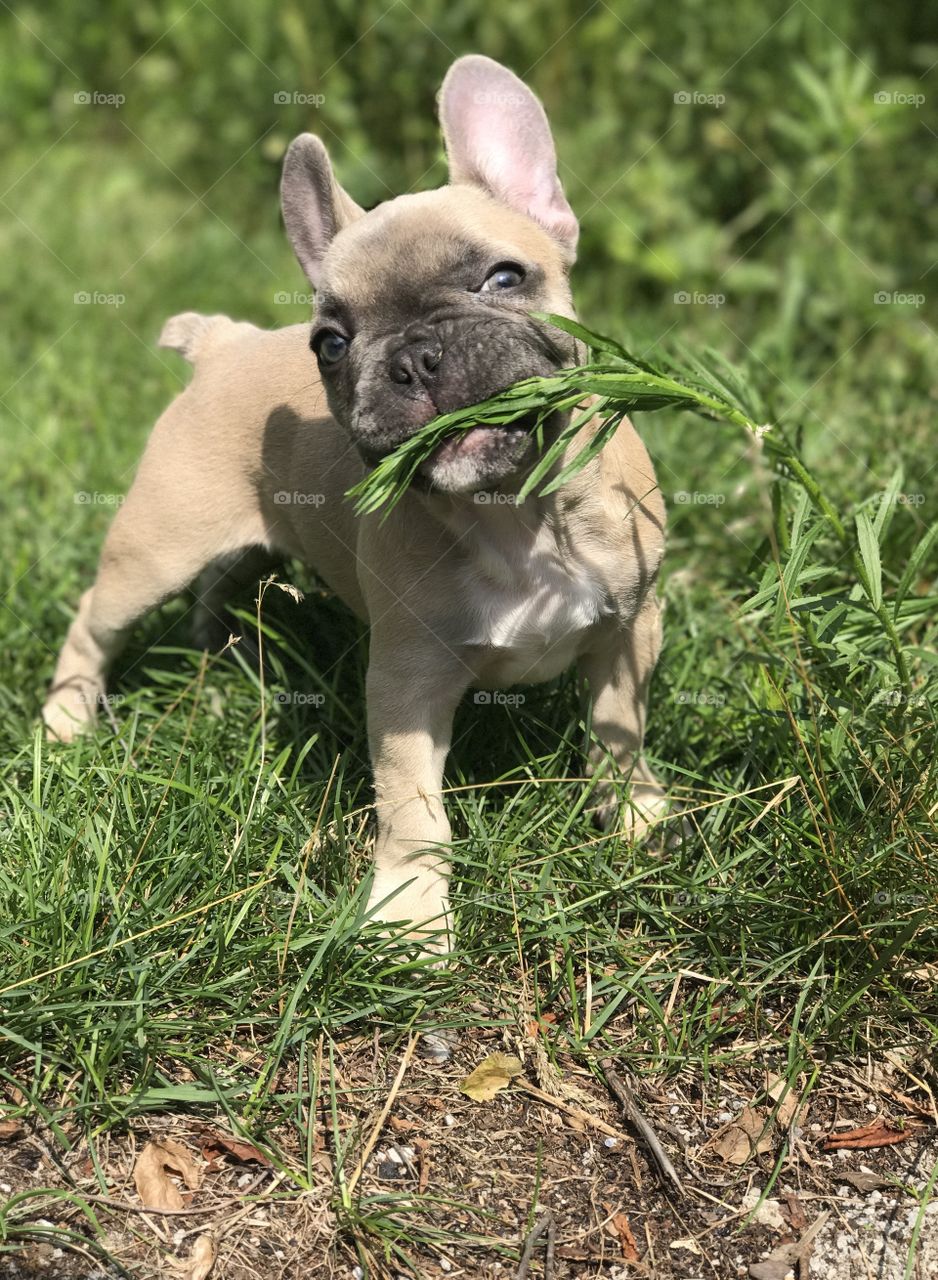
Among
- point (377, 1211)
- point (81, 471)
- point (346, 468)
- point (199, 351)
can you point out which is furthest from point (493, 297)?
point (81, 471)

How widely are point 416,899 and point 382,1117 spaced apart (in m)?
0.73

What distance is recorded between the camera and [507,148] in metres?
4.07

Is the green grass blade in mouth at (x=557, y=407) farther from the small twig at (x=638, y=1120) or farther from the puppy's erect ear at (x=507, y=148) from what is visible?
the small twig at (x=638, y=1120)

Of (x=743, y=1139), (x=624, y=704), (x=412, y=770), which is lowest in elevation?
(x=743, y=1139)

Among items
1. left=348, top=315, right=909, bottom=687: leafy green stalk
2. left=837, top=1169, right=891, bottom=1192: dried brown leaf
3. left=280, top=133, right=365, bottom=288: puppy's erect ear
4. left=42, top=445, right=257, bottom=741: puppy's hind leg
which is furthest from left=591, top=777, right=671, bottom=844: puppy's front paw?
left=280, top=133, right=365, bottom=288: puppy's erect ear

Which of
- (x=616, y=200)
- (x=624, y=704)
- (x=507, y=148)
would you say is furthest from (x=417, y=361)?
(x=616, y=200)

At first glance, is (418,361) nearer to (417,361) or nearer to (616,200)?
(417,361)

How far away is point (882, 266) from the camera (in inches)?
328

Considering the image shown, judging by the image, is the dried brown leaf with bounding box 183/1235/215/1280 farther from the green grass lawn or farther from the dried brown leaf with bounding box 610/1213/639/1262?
the dried brown leaf with bounding box 610/1213/639/1262

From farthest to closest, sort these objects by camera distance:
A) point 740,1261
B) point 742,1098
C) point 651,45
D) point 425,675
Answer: point 651,45 → point 425,675 → point 742,1098 → point 740,1261

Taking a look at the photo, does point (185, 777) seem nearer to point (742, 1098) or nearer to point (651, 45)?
point (742, 1098)

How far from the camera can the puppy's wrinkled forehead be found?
368 cm

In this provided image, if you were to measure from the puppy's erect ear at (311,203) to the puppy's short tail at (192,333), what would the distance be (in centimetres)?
123

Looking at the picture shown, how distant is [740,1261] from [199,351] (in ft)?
12.5
